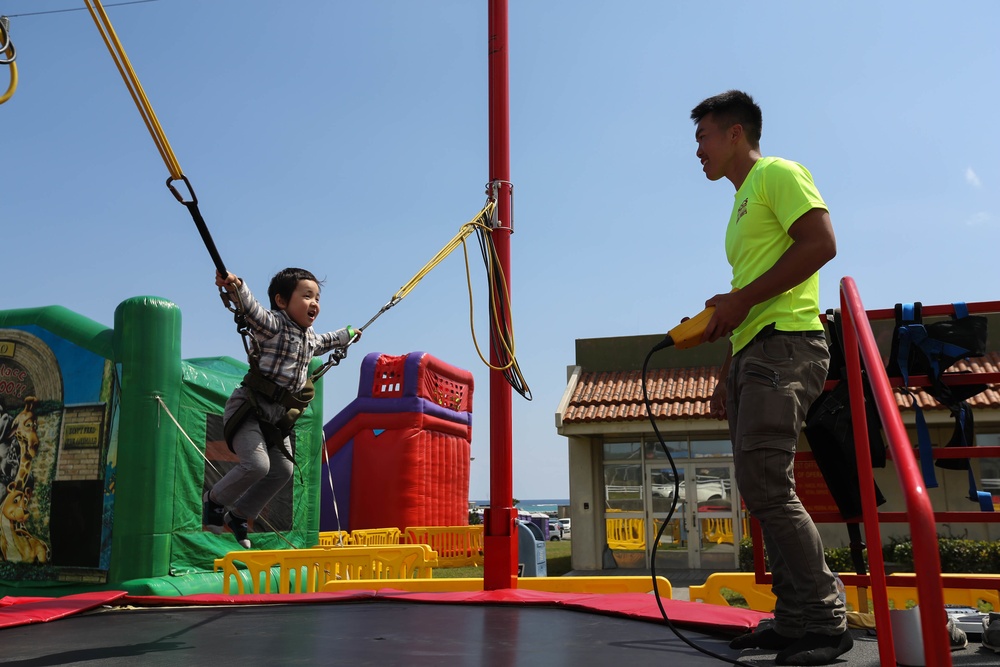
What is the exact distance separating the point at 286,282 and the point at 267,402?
616 mm

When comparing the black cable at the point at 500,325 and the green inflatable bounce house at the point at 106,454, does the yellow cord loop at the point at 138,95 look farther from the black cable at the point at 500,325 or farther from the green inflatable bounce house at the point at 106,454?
the green inflatable bounce house at the point at 106,454

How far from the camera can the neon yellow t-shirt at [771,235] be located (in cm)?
270

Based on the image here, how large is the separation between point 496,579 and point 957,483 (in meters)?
12.8

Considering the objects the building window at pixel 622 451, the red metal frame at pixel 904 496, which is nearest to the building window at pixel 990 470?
the building window at pixel 622 451

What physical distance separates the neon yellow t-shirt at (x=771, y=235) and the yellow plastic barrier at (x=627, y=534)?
1391cm

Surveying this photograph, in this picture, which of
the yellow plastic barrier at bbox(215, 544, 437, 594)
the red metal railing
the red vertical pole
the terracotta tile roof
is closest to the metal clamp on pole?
the red vertical pole

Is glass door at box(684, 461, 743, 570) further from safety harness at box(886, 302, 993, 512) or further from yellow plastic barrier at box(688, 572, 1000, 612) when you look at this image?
safety harness at box(886, 302, 993, 512)

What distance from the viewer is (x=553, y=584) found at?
17.7 ft

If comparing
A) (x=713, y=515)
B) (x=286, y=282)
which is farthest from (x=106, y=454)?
(x=713, y=515)

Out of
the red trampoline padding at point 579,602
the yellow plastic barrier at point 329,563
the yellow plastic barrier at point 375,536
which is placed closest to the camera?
the red trampoline padding at point 579,602

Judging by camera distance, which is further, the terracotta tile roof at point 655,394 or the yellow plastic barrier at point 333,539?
the terracotta tile roof at point 655,394

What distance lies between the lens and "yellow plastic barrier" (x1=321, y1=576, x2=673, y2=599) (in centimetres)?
521

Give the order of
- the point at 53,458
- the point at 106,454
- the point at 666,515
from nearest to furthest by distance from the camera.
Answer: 1. the point at 106,454
2. the point at 53,458
3. the point at 666,515

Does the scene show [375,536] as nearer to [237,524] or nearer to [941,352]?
[237,524]
